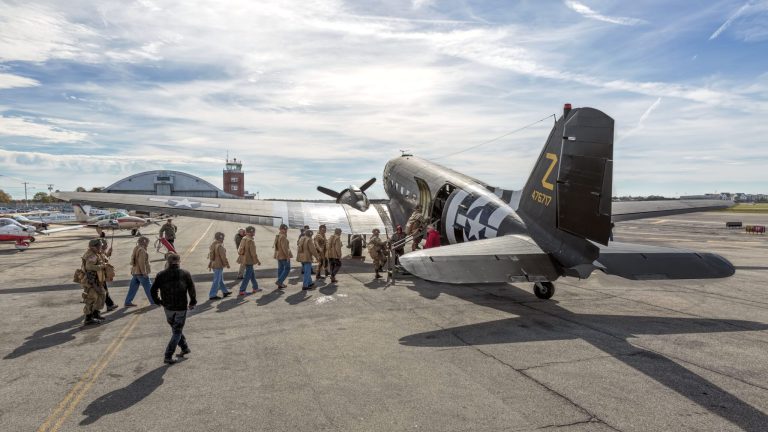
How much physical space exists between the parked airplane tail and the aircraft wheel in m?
1.98

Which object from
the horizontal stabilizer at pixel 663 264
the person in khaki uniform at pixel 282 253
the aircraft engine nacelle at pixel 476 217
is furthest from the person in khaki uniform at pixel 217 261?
the horizontal stabilizer at pixel 663 264

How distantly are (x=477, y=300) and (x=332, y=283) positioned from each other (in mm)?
5322

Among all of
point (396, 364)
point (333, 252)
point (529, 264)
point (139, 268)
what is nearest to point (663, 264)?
point (529, 264)

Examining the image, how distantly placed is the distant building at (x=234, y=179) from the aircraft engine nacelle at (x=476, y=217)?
378 ft

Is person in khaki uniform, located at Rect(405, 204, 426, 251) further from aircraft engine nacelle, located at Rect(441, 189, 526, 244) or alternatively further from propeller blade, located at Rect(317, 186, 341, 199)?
propeller blade, located at Rect(317, 186, 341, 199)

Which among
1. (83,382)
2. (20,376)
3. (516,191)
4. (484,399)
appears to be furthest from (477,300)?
(20,376)

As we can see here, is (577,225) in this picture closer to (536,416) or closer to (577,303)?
(577,303)

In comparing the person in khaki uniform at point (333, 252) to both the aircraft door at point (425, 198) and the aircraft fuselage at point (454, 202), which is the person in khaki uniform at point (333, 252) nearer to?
the aircraft fuselage at point (454, 202)

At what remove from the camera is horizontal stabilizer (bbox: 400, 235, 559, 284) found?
8812mm

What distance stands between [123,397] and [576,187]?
9.22 m

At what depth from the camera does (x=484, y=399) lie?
615 cm

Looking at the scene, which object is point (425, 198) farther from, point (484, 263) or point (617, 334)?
point (617, 334)

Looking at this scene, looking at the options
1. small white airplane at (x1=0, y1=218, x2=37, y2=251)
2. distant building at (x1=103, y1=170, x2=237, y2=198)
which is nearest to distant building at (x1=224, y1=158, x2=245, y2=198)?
distant building at (x1=103, y1=170, x2=237, y2=198)

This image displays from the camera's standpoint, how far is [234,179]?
125m
